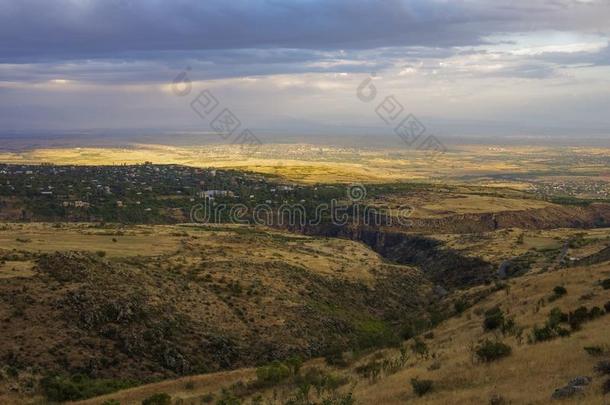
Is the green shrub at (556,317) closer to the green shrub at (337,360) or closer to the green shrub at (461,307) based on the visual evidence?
the green shrub at (337,360)

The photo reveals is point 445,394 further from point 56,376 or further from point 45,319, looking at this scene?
point 45,319

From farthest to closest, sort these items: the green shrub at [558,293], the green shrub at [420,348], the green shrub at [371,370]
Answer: the green shrub at [558,293] < the green shrub at [420,348] < the green shrub at [371,370]

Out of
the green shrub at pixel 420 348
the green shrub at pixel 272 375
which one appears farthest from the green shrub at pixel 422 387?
the green shrub at pixel 272 375

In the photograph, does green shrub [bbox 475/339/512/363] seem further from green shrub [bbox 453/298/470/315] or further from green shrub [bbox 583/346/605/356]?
green shrub [bbox 453/298/470/315]

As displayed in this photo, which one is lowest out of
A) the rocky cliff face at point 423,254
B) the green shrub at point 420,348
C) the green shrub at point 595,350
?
the rocky cliff face at point 423,254

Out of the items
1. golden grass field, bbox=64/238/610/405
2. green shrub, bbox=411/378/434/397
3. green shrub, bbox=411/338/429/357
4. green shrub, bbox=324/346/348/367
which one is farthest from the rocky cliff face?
green shrub, bbox=411/378/434/397

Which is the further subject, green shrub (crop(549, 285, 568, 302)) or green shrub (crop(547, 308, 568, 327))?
green shrub (crop(549, 285, 568, 302))

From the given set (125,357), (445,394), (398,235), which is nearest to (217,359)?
(125,357)

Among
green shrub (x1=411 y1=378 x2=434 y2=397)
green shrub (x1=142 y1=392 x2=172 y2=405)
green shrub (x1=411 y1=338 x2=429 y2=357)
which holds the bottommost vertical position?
green shrub (x1=142 y1=392 x2=172 y2=405)

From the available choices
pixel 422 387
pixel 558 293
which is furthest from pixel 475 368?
pixel 558 293

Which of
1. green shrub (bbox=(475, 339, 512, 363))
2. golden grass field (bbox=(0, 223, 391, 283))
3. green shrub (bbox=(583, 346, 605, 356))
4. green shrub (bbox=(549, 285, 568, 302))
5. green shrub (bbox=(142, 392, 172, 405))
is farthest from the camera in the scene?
golden grass field (bbox=(0, 223, 391, 283))

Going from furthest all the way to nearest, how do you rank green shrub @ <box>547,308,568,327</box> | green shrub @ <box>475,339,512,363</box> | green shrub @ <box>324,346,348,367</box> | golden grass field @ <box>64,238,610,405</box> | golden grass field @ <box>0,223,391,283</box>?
golden grass field @ <box>0,223,391,283</box> → green shrub @ <box>324,346,348,367</box> → green shrub @ <box>547,308,568,327</box> → green shrub @ <box>475,339,512,363</box> → golden grass field @ <box>64,238,610,405</box>
